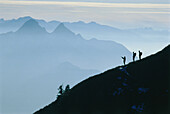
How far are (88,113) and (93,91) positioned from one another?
365 inches

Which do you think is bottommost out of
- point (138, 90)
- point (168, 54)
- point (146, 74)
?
point (138, 90)

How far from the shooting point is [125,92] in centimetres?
8994

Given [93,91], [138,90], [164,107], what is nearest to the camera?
[164,107]

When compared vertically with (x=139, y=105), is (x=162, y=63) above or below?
above

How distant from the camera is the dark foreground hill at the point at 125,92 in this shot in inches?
3371

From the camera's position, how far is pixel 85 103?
3688 inches

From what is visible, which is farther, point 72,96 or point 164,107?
point 72,96

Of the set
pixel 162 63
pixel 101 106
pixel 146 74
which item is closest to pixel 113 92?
pixel 101 106

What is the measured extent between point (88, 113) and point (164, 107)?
22.7 meters

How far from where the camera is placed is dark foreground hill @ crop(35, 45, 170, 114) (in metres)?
85.6

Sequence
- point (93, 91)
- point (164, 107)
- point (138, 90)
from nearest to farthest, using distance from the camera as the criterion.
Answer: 1. point (164, 107)
2. point (138, 90)
3. point (93, 91)

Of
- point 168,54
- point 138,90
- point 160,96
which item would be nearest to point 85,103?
point 138,90

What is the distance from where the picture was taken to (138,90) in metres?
89.4

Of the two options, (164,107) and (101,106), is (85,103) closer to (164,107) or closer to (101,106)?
(101,106)
